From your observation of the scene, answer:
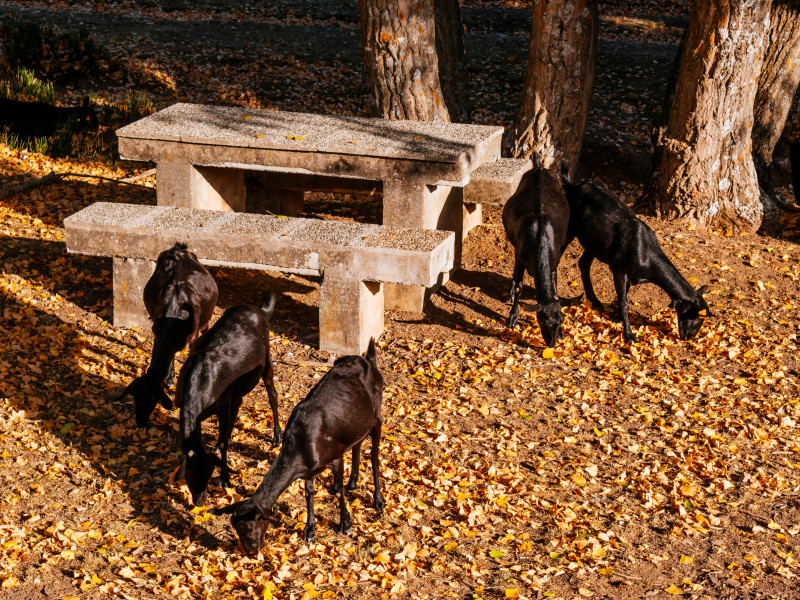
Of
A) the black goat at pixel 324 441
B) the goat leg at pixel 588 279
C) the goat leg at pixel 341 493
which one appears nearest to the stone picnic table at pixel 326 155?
the goat leg at pixel 588 279

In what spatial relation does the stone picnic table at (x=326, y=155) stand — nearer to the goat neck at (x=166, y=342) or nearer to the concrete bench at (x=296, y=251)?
the concrete bench at (x=296, y=251)

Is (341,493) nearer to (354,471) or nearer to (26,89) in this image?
(354,471)

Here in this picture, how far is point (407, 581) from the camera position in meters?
5.45

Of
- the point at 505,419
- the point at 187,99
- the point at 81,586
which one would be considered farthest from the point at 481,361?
the point at 187,99

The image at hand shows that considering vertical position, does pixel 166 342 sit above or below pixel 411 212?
below

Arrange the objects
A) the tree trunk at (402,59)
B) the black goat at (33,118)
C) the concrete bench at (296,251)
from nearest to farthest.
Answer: the concrete bench at (296,251) < the tree trunk at (402,59) < the black goat at (33,118)

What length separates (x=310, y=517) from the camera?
5.77 meters

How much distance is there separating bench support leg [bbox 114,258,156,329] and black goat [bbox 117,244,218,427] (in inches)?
24.8

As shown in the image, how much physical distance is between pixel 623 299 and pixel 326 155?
10.1 feet

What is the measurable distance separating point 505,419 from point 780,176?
26.6 ft

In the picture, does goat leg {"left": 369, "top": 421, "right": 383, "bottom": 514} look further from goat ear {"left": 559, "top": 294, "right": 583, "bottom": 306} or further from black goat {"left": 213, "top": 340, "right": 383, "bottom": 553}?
goat ear {"left": 559, "top": 294, "right": 583, "bottom": 306}

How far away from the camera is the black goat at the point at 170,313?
662 cm

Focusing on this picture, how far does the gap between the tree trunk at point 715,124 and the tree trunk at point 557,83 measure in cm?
105

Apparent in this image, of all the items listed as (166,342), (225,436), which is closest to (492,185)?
(166,342)
